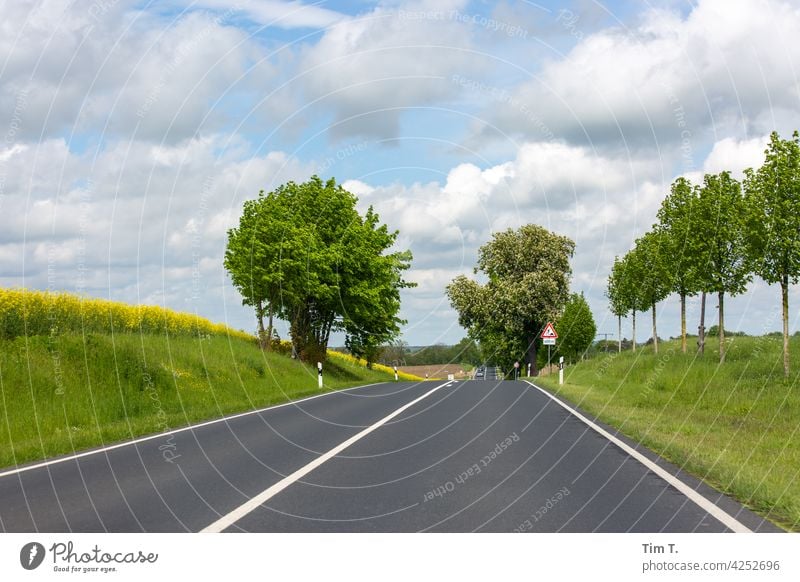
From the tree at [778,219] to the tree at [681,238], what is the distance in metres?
8.66

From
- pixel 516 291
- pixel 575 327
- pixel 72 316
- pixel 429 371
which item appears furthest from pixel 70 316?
pixel 429 371

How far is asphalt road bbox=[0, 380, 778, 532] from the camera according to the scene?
23.2 feet

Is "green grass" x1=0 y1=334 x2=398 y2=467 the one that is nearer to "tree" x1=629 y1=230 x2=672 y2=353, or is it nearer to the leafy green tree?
"tree" x1=629 y1=230 x2=672 y2=353

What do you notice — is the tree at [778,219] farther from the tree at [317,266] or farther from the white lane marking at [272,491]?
the tree at [317,266]

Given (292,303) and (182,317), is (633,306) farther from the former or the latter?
(182,317)

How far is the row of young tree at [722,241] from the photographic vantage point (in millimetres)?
26156

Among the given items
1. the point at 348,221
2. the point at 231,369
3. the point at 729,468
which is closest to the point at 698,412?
the point at 729,468

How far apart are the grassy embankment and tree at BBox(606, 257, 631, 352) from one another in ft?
99.2

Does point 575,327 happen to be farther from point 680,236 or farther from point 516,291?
point 680,236

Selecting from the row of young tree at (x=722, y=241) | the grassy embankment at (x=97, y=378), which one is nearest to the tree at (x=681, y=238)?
the row of young tree at (x=722, y=241)

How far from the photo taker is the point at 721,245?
34469mm

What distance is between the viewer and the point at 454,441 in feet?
44.6

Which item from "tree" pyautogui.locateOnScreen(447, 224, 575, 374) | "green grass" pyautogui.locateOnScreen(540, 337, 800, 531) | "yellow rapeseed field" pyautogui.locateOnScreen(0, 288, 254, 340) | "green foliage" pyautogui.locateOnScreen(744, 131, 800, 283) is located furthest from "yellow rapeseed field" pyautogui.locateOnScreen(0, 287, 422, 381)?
"tree" pyautogui.locateOnScreen(447, 224, 575, 374)
